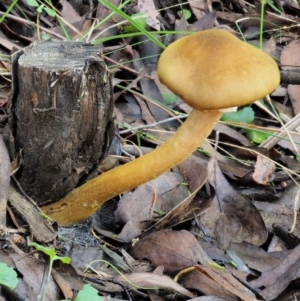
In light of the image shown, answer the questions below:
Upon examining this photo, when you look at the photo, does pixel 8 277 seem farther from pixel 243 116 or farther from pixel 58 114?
pixel 243 116

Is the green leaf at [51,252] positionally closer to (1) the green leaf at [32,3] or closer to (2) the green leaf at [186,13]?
(1) the green leaf at [32,3]

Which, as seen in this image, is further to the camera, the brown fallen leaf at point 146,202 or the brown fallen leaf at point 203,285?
the brown fallen leaf at point 146,202

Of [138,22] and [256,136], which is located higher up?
[138,22]

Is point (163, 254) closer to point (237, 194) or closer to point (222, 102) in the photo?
point (237, 194)

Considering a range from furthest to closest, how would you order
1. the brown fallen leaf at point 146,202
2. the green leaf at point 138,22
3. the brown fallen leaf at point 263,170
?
the green leaf at point 138,22, the brown fallen leaf at point 263,170, the brown fallen leaf at point 146,202

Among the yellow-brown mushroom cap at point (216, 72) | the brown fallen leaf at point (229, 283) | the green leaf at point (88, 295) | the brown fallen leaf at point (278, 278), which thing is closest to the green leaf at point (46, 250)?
the green leaf at point (88, 295)

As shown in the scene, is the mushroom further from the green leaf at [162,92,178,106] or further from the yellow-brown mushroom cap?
the green leaf at [162,92,178,106]

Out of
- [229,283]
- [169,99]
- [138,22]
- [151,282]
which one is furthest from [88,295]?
[138,22]

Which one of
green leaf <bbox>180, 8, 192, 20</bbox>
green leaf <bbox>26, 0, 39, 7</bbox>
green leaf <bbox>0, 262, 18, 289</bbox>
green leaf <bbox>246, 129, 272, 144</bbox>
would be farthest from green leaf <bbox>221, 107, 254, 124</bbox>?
green leaf <bbox>0, 262, 18, 289</bbox>
